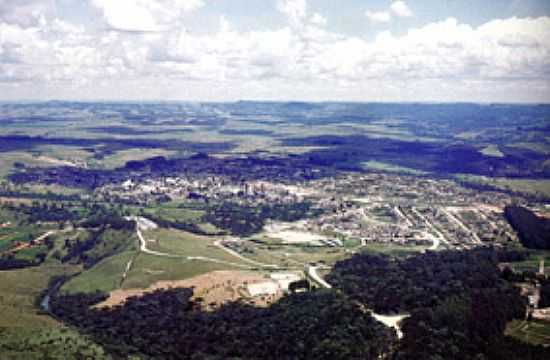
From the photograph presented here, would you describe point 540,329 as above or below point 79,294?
above

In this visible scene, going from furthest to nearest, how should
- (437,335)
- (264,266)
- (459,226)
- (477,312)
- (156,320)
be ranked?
(459,226) → (264,266) → (156,320) → (477,312) → (437,335)

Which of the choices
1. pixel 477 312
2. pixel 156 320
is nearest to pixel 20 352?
pixel 156 320

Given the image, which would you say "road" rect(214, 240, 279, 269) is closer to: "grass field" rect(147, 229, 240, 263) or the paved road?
"grass field" rect(147, 229, 240, 263)

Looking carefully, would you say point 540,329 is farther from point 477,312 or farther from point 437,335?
point 437,335

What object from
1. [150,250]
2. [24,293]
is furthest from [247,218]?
[24,293]

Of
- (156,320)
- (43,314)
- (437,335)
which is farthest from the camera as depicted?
(43,314)

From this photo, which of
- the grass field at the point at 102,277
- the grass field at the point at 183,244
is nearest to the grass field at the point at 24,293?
the grass field at the point at 102,277

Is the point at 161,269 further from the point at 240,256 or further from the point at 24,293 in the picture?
the point at 24,293
